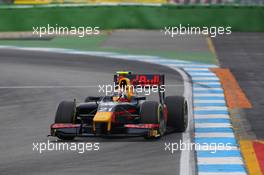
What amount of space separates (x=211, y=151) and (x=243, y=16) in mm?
29599

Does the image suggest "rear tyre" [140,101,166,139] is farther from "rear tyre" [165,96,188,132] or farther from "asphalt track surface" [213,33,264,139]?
"asphalt track surface" [213,33,264,139]

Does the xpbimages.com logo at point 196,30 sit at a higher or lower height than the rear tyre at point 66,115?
lower

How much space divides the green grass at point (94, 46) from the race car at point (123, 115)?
53.1ft

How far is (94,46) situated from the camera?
41.5 m

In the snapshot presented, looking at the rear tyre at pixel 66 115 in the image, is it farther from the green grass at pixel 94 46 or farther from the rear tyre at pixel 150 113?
the green grass at pixel 94 46

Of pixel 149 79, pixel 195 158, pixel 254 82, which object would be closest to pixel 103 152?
pixel 195 158

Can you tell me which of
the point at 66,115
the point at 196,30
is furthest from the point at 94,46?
the point at 66,115

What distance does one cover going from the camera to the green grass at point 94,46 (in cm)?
3747

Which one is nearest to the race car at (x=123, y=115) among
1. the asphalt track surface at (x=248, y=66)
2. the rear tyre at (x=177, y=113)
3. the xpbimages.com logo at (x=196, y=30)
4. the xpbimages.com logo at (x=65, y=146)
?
the rear tyre at (x=177, y=113)

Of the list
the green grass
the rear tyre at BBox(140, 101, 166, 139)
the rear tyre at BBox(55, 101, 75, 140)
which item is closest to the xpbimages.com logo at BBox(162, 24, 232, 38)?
the green grass

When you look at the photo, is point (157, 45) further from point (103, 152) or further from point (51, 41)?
point (103, 152)

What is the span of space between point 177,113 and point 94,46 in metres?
22.3

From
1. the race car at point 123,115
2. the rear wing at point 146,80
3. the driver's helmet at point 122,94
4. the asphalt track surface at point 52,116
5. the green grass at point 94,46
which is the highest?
the rear wing at point 146,80

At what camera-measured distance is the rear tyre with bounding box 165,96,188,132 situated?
19.4 metres
